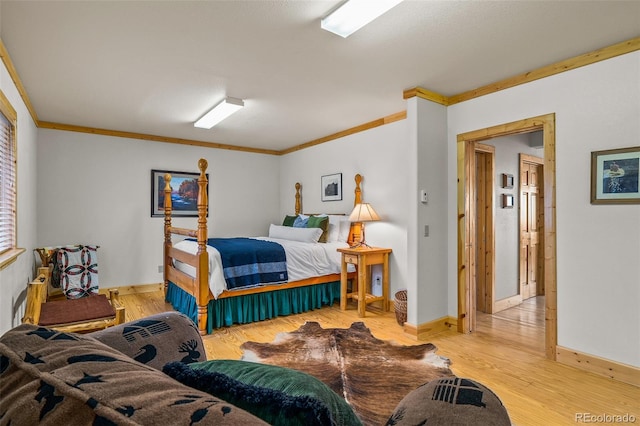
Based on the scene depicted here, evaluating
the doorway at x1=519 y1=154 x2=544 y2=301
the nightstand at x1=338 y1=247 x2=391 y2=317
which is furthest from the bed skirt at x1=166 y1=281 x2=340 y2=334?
the doorway at x1=519 y1=154 x2=544 y2=301

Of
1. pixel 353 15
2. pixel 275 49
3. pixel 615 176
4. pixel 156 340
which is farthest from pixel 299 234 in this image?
pixel 156 340

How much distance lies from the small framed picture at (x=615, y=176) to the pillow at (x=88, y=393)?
10.3 feet

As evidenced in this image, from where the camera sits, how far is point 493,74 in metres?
3.08

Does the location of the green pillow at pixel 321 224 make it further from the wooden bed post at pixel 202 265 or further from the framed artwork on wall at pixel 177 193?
the framed artwork on wall at pixel 177 193

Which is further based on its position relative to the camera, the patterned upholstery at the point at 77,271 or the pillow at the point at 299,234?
the pillow at the point at 299,234

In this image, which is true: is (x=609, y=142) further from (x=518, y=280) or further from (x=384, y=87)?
(x=518, y=280)

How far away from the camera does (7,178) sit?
2.99 m

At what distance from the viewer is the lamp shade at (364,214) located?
4.32 m

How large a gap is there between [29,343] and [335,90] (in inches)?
130

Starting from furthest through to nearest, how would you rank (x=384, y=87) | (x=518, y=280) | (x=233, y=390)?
(x=518, y=280) < (x=384, y=87) < (x=233, y=390)

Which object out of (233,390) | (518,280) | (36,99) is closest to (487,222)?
(518,280)

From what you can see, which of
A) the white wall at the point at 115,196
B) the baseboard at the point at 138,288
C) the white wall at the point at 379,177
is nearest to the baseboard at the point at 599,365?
the white wall at the point at 379,177

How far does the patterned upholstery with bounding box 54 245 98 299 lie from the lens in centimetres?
354

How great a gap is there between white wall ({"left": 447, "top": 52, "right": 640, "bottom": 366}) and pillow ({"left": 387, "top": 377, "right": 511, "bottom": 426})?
7.93 ft
